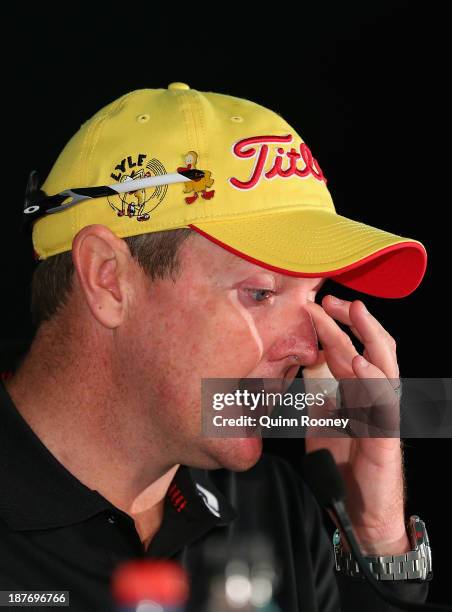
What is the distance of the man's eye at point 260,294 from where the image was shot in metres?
1.39

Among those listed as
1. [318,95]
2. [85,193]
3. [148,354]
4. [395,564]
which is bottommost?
[395,564]

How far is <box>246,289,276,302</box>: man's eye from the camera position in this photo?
4.56 feet

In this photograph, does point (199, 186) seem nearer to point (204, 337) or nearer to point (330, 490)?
point (204, 337)

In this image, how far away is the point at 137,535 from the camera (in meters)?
1.42

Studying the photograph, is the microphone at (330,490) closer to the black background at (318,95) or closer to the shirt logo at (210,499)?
the shirt logo at (210,499)

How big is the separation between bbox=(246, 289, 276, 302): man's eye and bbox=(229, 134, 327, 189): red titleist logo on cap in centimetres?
15

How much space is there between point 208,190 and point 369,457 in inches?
20.2

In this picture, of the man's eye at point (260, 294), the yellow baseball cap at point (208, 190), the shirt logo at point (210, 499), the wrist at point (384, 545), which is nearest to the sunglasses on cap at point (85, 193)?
the yellow baseball cap at point (208, 190)

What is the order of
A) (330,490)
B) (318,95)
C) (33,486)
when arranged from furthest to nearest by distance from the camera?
(318,95)
(33,486)
(330,490)

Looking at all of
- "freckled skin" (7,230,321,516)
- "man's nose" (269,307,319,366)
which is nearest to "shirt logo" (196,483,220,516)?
"freckled skin" (7,230,321,516)

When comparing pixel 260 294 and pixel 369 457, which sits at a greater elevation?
pixel 260 294

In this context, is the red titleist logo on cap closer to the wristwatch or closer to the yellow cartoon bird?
the yellow cartoon bird

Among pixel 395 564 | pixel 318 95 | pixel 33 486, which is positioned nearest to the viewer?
pixel 33 486

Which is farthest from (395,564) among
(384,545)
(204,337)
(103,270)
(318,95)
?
(318,95)
